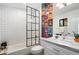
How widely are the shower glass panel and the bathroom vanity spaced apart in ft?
0.50

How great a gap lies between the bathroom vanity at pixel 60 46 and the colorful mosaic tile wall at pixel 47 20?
4.7 inches

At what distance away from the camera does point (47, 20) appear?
1.72 meters

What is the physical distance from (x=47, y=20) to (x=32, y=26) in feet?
0.93

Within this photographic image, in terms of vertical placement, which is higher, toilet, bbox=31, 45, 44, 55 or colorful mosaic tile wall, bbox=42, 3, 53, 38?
colorful mosaic tile wall, bbox=42, 3, 53, 38

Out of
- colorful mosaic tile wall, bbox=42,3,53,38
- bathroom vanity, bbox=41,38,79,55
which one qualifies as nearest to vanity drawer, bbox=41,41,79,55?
bathroom vanity, bbox=41,38,79,55

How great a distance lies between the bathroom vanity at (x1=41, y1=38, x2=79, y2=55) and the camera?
1518 mm

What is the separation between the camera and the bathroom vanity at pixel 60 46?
4.98 ft

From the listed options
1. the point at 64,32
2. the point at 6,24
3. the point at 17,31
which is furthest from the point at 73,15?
the point at 6,24

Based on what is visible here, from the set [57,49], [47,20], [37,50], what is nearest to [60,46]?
[57,49]

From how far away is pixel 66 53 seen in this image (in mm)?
1571

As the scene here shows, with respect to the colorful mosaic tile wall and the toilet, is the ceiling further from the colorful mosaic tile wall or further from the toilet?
the toilet

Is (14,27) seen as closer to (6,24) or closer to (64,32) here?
(6,24)

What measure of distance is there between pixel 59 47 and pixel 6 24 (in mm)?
904

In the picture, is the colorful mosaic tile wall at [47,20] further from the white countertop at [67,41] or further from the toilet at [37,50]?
the toilet at [37,50]
